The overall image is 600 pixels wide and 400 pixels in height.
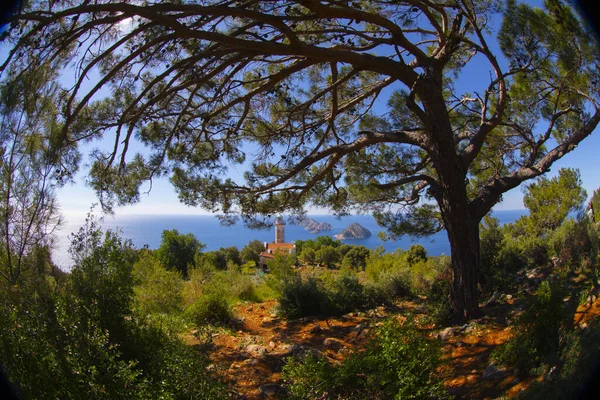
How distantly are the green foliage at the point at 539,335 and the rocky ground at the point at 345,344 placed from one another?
133 millimetres

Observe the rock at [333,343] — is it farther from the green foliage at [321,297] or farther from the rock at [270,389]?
the green foliage at [321,297]

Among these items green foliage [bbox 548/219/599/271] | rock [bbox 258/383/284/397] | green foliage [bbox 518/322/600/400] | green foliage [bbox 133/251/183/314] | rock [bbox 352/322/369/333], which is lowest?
rock [bbox 258/383/284/397]

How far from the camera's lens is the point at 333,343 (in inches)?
197

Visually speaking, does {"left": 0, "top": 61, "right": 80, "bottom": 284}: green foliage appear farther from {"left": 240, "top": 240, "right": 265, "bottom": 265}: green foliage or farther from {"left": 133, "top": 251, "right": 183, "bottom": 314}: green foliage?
{"left": 240, "top": 240, "right": 265, "bottom": 265}: green foliage

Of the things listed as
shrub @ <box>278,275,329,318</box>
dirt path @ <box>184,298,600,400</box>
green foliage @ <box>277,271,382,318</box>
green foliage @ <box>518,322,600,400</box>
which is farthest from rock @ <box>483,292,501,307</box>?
green foliage @ <box>518,322,600,400</box>

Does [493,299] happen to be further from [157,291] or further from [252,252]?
[252,252]

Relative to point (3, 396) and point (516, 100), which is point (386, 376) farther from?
point (516, 100)

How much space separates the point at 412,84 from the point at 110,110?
11.7 ft

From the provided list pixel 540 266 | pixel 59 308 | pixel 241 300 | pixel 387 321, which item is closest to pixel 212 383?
pixel 59 308

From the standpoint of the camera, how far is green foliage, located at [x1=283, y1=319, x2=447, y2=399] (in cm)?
270

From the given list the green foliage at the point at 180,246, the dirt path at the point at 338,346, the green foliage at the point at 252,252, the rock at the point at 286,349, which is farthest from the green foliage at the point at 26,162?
the green foliage at the point at 252,252

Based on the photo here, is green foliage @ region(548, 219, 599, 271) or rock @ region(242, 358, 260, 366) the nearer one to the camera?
rock @ region(242, 358, 260, 366)

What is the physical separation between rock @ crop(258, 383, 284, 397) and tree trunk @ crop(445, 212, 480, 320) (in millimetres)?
2678

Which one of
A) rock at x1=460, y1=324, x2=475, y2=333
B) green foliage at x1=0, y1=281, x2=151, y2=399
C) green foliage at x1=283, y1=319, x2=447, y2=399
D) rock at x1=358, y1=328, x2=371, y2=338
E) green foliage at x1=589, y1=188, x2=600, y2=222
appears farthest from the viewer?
green foliage at x1=589, y1=188, x2=600, y2=222
